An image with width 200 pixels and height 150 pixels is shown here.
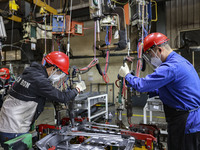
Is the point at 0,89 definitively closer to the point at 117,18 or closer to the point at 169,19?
the point at 117,18

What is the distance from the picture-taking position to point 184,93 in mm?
1463

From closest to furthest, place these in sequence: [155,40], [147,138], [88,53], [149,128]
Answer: [155,40] → [147,138] → [149,128] → [88,53]

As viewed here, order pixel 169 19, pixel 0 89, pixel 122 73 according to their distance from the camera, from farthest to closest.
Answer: pixel 169 19 → pixel 0 89 → pixel 122 73

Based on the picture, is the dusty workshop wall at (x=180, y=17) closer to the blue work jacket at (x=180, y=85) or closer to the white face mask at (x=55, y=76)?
the blue work jacket at (x=180, y=85)

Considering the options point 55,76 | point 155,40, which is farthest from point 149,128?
point 55,76

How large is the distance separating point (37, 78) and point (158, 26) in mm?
5872

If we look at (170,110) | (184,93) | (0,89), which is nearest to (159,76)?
(184,93)

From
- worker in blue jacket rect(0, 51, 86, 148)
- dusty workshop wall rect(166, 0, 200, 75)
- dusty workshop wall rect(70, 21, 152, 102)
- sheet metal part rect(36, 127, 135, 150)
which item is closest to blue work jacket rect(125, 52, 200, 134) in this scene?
sheet metal part rect(36, 127, 135, 150)

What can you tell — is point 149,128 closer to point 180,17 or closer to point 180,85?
point 180,85

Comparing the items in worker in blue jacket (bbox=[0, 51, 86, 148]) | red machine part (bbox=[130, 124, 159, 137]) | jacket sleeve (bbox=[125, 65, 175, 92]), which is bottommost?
red machine part (bbox=[130, 124, 159, 137])

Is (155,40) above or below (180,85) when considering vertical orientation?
above

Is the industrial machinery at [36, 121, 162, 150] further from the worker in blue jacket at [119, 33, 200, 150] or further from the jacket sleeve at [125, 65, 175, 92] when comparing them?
the jacket sleeve at [125, 65, 175, 92]

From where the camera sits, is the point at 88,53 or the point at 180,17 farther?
the point at 88,53

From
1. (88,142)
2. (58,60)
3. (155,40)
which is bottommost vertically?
(88,142)
